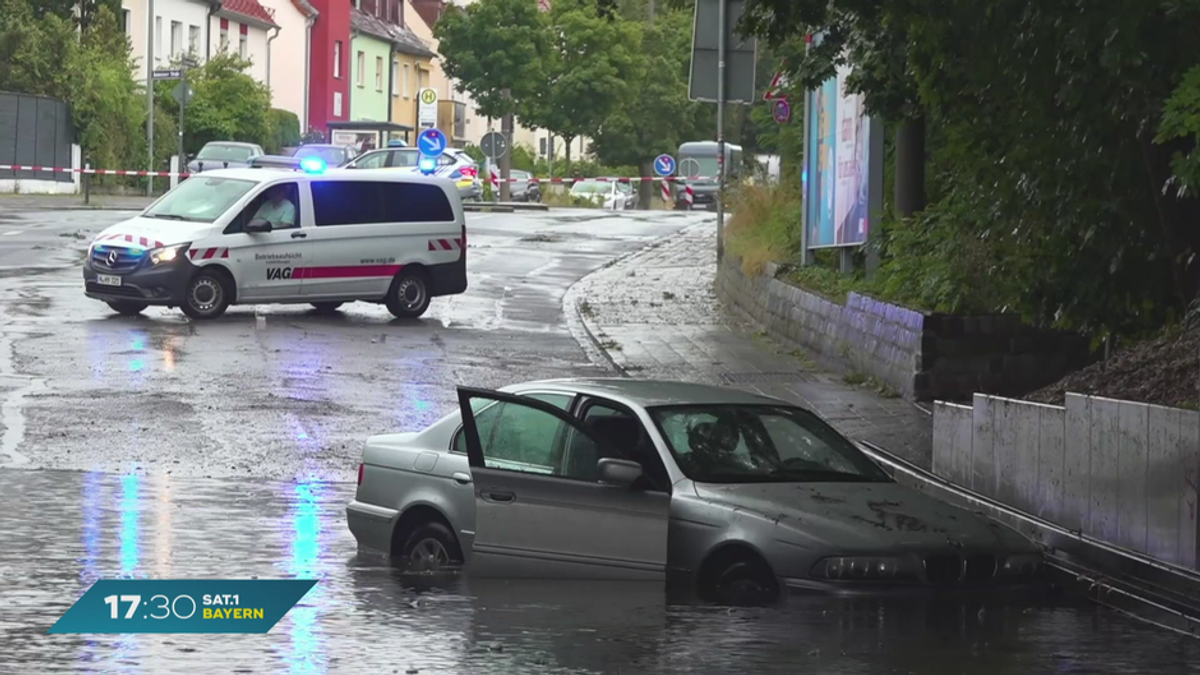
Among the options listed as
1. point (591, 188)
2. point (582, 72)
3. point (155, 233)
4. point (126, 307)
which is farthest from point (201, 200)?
point (582, 72)

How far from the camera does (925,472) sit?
14.2m

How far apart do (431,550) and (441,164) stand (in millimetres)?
40718

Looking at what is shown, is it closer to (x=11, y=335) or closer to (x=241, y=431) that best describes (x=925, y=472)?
(x=241, y=431)

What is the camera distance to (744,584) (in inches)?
372

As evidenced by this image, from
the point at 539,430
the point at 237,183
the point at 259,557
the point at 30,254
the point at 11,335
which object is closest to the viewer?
the point at 539,430

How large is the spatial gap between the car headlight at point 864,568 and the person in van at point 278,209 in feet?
52.6

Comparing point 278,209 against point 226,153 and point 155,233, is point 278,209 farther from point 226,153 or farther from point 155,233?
point 226,153

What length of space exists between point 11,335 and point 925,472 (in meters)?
10.7

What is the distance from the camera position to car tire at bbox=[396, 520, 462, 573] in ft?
33.7

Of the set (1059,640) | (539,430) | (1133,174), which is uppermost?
(1133,174)

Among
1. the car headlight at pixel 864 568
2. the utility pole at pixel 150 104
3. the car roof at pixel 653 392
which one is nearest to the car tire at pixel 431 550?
the car roof at pixel 653 392

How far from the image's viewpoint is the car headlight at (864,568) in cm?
919

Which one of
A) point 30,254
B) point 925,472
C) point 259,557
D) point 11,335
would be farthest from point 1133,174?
point 30,254

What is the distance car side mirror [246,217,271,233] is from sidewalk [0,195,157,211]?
1815 centimetres
